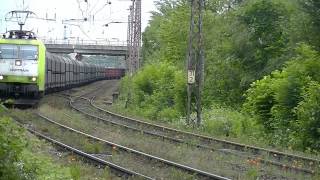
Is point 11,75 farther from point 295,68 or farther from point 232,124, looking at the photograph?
point 295,68

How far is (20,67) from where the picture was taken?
990 inches

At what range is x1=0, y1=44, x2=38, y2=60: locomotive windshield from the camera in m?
25.3

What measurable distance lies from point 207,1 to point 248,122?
77.1 feet

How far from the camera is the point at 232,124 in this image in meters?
21.7

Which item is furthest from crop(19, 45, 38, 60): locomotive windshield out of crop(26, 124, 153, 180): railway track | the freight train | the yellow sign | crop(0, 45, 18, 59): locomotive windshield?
crop(26, 124, 153, 180): railway track

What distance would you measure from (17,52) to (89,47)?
60.2m

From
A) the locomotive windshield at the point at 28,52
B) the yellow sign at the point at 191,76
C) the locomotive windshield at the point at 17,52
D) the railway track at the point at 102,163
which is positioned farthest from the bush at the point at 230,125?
the locomotive windshield at the point at 17,52

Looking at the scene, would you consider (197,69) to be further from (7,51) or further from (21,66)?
(7,51)

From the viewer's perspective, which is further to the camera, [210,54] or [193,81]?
[210,54]

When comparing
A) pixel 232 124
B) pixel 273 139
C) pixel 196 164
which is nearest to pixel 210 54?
pixel 232 124

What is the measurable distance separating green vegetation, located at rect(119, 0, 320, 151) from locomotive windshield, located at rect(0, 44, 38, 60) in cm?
658

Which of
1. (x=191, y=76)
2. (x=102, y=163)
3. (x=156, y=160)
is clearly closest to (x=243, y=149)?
(x=156, y=160)

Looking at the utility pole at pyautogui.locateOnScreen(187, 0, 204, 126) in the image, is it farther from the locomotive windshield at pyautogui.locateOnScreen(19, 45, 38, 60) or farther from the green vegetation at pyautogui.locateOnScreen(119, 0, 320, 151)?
the locomotive windshield at pyautogui.locateOnScreen(19, 45, 38, 60)

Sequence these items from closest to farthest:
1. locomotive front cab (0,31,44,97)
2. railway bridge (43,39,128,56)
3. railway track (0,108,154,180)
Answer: railway track (0,108,154,180)
locomotive front cab (0,31,44,97)
railway bridge (43,39,128,56)
